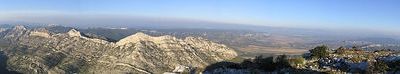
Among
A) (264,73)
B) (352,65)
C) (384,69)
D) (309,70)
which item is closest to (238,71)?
(264,73)

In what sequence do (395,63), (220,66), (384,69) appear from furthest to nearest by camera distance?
(220,66) < (395,63) < (384,69)

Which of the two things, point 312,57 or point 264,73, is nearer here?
point 264,73

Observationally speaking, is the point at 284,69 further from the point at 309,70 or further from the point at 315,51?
the point at 315,51

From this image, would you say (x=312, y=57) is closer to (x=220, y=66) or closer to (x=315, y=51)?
(x=315, y=51)

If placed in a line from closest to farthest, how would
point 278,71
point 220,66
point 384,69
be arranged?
point 384,69 → point 278,71 → point 220,66

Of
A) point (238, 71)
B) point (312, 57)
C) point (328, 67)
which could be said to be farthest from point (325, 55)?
point (238, 71)

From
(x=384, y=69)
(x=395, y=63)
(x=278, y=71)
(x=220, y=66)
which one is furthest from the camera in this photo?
(x=220, y=66)

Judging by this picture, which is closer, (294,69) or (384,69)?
(384,69)

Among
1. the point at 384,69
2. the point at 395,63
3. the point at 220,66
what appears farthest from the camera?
the point at 220,66
